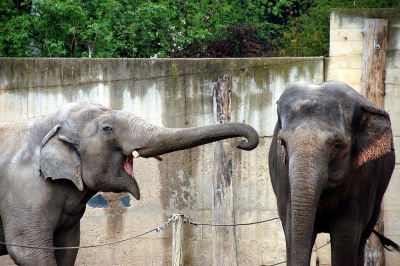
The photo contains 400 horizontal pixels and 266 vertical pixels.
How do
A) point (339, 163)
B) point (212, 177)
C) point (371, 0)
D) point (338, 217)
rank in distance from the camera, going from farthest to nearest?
point (371, 0)
point (212, 177)
point (338, 217)
point (339, 163)

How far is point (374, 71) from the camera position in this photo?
10.3 metres

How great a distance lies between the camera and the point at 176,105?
10789 millimetres

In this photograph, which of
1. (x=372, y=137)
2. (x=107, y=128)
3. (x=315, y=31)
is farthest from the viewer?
(x=315, y=31)

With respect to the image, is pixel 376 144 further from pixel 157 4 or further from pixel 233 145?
pixel 157 4

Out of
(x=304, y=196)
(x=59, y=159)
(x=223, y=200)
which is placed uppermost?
(x=59, y=159)

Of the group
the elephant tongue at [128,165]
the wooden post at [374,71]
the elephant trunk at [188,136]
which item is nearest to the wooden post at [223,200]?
the wooden post at [374,71]

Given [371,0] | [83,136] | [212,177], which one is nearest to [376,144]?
[83,136]

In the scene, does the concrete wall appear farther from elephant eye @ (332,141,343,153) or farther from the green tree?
elephant eye @ (332,141,343,153)

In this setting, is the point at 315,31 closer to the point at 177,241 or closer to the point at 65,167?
the point at 177,241

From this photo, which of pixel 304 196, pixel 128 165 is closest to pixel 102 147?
pixel 128 165

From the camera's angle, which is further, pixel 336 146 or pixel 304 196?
pixel 336 146

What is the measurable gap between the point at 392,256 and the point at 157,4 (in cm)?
514

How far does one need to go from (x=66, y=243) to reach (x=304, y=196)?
2379 mm

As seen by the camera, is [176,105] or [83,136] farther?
[176,105]
